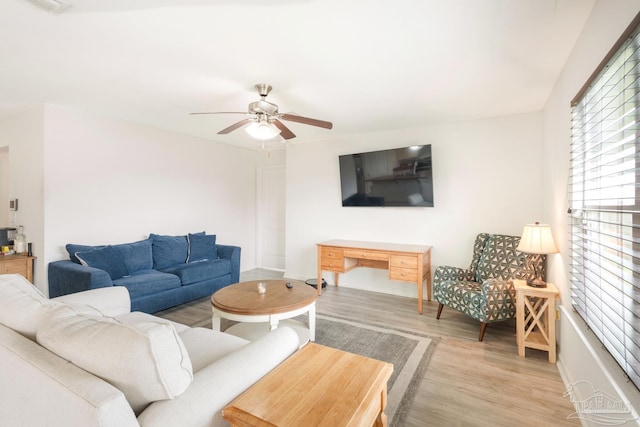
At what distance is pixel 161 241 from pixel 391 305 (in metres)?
3.18

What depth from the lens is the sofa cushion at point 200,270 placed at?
12.4 feet

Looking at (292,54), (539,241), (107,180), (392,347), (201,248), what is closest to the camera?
(292,54)

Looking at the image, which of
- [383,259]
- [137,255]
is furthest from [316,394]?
[137,255]

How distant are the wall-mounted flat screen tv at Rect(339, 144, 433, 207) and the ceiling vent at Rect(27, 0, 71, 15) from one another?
11.3ft

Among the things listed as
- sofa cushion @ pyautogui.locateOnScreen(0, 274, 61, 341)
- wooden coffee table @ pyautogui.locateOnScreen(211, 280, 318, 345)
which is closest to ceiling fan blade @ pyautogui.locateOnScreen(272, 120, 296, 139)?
wooden coffee table @ pyautogui.locateOnScreen(211, 280, 318, 345)

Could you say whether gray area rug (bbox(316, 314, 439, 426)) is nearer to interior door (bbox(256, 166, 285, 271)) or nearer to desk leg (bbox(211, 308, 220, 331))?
desk leg (bbox(211, 308, 220, 331))

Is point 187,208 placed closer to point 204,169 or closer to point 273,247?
point 204,169

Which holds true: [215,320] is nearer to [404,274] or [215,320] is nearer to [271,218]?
[404,274]

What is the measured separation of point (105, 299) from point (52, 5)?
1.92m

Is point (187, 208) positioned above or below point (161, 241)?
above

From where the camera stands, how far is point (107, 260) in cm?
334

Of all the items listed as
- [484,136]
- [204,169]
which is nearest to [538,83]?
[484,136]

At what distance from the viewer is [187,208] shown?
4.77 m

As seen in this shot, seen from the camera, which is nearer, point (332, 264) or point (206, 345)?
point (206, 345)
